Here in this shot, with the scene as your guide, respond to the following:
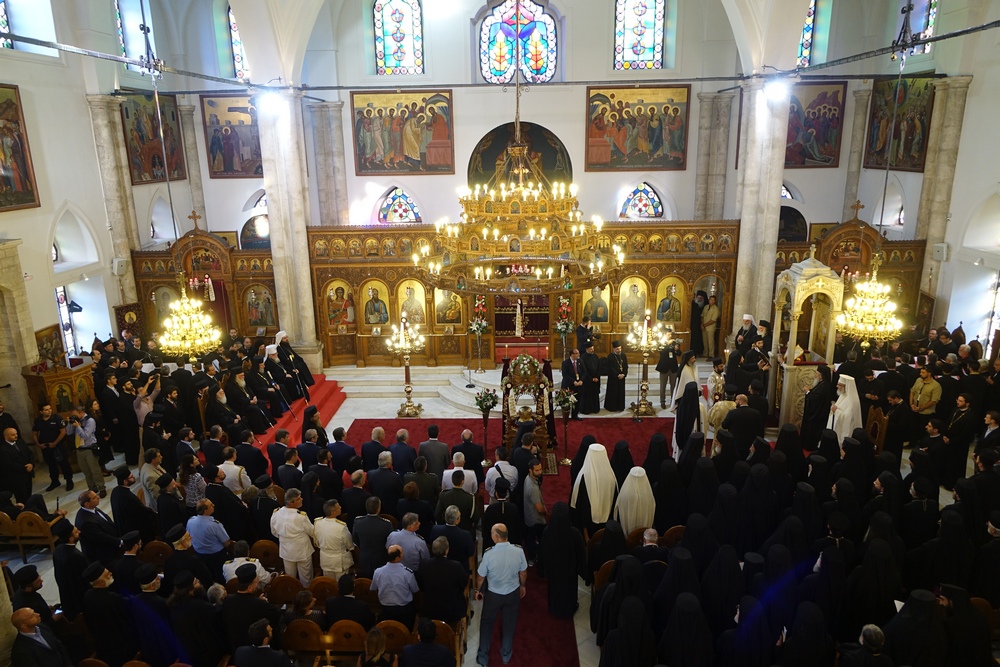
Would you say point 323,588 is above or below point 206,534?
below

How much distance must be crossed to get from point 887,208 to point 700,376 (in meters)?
8.64

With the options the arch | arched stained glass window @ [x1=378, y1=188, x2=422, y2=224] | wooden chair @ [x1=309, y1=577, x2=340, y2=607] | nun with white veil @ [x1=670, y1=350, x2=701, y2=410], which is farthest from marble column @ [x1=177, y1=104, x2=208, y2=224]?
wooden chair @ [x1=309, y1=577, x2=340, y2=607]

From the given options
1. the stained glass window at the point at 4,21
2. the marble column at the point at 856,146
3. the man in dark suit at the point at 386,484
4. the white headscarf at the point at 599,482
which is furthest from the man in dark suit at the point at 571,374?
the stained glass window at the point at 4,21

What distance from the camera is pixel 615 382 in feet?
49.4

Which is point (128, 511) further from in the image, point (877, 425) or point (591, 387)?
point (877, 425)

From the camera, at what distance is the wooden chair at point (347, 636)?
670cm

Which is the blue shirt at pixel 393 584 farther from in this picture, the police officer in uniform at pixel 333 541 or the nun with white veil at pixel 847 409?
the nun with white veil at pixel 847 409

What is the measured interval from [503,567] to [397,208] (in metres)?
16.5

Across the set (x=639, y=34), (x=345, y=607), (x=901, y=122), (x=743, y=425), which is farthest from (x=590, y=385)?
(x=639, y=34)

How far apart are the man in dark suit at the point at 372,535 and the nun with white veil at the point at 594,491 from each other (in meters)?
2.65

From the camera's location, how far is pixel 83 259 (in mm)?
16844

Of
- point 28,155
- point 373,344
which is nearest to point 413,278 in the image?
point 373,344

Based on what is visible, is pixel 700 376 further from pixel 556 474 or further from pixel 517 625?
pixel 517 625

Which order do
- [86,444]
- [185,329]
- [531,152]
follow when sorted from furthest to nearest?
[531,152] → [185,329] → [86,444]
